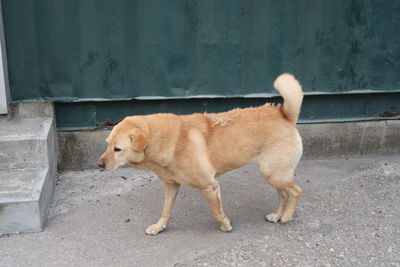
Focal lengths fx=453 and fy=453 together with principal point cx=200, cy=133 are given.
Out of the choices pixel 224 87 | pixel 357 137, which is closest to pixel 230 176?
pixel 224 87

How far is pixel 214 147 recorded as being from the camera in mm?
4047

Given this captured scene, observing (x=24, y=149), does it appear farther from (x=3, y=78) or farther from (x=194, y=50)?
(x=194, y=50)

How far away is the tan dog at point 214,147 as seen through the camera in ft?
12.4

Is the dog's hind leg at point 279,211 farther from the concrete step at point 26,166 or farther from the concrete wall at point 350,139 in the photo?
the concrete step at point 26,166

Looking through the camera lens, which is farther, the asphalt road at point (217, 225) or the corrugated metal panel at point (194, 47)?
the corrugated metal panel at point (194, 47)

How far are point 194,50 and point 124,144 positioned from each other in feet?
7.74

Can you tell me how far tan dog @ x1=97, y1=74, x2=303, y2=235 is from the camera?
379 cm

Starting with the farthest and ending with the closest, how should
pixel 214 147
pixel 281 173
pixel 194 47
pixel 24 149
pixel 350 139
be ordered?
pixel 350 139
pixel 194 47
pixel 24 149
pixel 281 173
pixel 214 147

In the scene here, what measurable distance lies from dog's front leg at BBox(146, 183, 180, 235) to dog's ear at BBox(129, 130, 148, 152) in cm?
73

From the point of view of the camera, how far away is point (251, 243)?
4133 millimetres

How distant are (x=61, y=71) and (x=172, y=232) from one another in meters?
2.46

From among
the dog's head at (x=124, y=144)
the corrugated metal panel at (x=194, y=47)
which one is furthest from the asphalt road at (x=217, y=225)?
the corrugated metal panel at (x=194, y=47)

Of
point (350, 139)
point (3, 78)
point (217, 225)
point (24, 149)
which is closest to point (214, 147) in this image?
point (217, 225)

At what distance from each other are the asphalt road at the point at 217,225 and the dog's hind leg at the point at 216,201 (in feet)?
0.31
